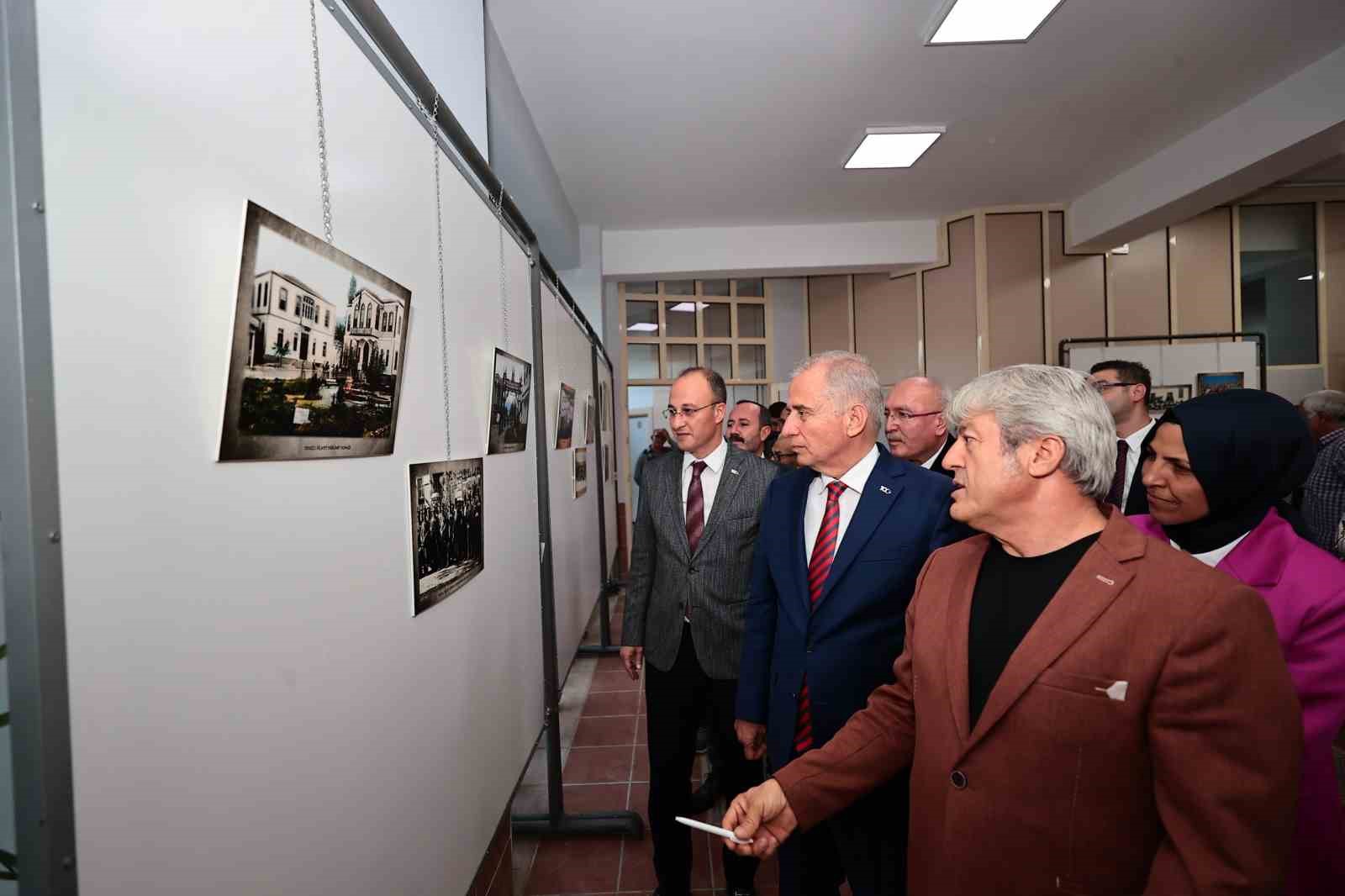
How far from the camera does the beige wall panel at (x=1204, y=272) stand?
7.95 meters

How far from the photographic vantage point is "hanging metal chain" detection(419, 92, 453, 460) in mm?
1735

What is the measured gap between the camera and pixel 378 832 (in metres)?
1.37

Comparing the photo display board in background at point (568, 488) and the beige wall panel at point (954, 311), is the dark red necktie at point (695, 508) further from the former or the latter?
the beige wall panel at point (954, 311)

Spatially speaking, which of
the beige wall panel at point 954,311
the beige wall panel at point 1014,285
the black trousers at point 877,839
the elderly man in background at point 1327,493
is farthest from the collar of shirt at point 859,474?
the beige wall panel at point 1014,285

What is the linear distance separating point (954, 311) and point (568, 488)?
6.29 m

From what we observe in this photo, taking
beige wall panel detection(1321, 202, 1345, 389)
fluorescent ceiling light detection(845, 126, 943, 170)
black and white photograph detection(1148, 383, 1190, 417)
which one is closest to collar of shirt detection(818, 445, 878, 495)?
fluorescent ceiling light detection(845, 126, 943, 170)

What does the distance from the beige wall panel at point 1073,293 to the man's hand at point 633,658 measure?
24.1 ft

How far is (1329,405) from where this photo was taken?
4387mm

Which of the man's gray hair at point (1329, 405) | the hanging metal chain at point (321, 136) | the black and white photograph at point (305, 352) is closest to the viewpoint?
the black and white photograph at point (305, 352)

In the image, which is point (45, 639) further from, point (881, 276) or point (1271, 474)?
point (881, 276)

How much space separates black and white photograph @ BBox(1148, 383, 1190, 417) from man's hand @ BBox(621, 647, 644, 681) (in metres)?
7.58

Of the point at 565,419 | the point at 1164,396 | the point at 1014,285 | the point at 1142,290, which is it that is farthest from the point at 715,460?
the point at 1142,290

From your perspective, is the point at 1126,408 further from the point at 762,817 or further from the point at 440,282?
the point at 440,282

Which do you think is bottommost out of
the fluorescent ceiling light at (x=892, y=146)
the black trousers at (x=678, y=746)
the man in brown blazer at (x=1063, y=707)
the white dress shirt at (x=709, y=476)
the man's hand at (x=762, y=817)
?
the black trousers at (x=678, y=746)
